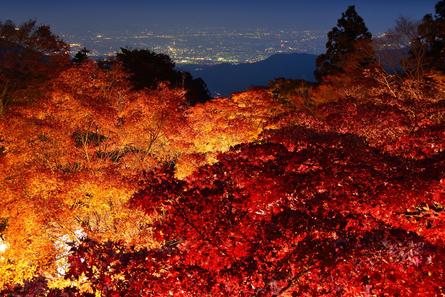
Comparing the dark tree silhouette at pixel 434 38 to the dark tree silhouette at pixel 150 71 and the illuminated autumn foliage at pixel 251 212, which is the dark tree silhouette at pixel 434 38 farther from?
the dark tree silhouette at pixel 150 71

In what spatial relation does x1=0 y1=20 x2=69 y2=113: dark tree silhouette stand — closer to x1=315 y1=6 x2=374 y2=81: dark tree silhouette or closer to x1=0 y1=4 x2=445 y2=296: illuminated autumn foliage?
x1=0 y1=4 x2=445 y2=296: illuminated autumn foliage

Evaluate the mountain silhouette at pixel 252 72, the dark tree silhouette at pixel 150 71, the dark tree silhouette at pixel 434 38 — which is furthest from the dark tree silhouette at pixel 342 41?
the mountain silhouette at pixel 252 72

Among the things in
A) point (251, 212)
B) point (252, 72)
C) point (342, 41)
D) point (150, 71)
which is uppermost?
point (342, 41)

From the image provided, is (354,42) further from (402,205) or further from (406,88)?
(402,205)

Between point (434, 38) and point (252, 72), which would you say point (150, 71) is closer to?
point (434, 38)

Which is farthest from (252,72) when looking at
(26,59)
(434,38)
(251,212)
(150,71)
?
(251,212)

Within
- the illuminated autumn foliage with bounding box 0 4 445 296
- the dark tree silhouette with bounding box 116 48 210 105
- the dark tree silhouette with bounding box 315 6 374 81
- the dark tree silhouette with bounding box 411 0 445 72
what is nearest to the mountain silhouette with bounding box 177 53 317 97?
the dark tree silhouette with bounding box 116 48 210 105
